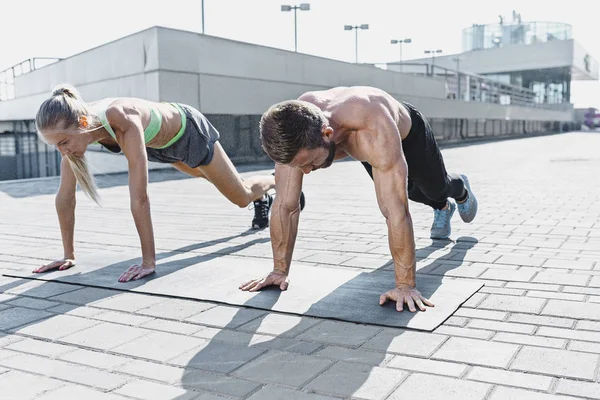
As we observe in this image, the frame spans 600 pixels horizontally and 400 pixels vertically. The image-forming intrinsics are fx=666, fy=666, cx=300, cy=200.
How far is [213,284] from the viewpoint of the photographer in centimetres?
425

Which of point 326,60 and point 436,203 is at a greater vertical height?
point 326,60

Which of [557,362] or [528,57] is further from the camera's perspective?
[528,57]

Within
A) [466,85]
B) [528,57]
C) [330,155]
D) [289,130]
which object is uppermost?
[528,57]

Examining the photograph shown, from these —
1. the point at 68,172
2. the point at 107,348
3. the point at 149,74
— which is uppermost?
the point at 149,74

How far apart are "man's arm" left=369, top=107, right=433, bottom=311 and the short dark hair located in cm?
43

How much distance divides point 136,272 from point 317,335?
172 centimetres

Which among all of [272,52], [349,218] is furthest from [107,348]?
[272,52]

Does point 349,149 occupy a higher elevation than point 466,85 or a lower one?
lower

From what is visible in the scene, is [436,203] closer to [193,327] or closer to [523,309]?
[523,309]

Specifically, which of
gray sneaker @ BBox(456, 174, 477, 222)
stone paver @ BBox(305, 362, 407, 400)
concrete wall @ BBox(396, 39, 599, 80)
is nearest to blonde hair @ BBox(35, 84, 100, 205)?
stone paver @ BBox(305, 362, 407, 400)

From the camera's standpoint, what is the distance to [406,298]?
357 cm

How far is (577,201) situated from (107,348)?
692 centimetres

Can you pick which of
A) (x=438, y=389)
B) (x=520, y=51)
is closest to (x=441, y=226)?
(x=438, y=389)

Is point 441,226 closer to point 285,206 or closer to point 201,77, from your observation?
point 285,206
